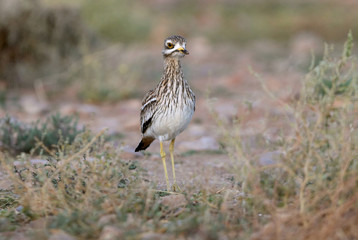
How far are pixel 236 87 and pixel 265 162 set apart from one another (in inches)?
207

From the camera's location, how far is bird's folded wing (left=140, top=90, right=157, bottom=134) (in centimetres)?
444

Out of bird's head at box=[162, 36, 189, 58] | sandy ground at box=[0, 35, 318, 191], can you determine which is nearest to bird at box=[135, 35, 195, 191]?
bird's head at box=[162, 36, 189, 58]

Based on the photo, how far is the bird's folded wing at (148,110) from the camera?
444cm

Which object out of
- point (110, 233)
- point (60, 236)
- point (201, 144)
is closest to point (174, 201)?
point (110, 233)

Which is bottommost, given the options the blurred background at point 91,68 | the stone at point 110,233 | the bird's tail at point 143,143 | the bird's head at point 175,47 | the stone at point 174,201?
→ the stone at point 110,233

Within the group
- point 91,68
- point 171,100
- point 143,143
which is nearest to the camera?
point 171,100

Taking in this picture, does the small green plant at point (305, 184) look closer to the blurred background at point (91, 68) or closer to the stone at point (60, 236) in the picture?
the stone at point (60, 236)

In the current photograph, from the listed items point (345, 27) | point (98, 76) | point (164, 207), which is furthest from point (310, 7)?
point (164, 207)

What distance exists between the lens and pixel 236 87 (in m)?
10.2

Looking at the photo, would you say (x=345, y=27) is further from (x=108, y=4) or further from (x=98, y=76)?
(x=98, y=76)

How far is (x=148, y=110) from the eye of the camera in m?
4.53

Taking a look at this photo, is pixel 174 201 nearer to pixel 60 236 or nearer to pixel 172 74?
pixel 60 236

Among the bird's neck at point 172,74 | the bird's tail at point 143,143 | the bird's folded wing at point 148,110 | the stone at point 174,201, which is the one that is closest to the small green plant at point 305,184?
the stone at point 174,201

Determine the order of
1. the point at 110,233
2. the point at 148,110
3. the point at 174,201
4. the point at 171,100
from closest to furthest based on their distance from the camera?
1. the point at 110,233
2. the point at 174,201
3. the point at 171,100
4. the point at 148,110
